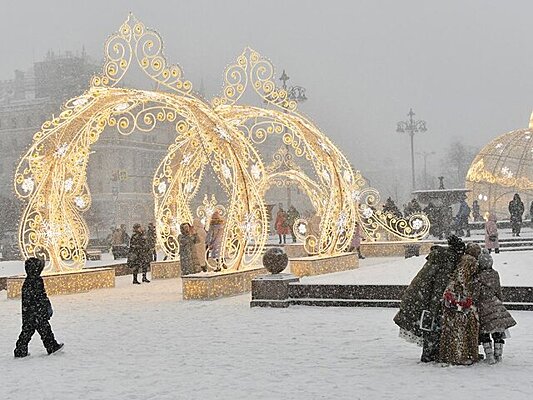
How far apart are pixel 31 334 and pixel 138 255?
921 centimetres

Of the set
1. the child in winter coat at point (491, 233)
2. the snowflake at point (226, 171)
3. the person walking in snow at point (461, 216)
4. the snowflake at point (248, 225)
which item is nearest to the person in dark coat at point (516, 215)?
the person walking in snow at point (461, 216)

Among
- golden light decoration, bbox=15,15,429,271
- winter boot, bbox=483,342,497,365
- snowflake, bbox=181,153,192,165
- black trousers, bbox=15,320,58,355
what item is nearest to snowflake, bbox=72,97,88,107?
golden light decoration, bbox=15,15,429,271

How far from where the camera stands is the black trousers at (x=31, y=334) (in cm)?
973

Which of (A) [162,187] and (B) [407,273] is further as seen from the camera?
(A) [162,187]

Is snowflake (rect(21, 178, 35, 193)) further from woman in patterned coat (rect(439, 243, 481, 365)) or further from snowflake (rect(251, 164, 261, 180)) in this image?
woman in patterned coat (rect(439, 243, 481, 365))

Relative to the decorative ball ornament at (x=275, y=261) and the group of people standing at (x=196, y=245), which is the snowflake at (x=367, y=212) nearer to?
the group of people standing at (x=196, y=245)

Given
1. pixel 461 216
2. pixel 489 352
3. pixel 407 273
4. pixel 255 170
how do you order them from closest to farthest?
1. pixel 489 352
2. pixel 407 273
3. pixel 255 170
4. pixel 461 216

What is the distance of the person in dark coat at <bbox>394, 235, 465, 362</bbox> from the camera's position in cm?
841

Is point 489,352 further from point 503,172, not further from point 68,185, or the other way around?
point 503,172

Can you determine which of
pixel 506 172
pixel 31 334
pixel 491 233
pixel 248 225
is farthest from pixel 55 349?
pixel 506 172

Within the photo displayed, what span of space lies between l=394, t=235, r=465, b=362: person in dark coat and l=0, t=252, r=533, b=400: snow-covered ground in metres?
0.28

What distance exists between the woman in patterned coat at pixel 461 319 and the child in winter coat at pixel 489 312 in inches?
3.2

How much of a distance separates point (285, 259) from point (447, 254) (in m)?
5.79

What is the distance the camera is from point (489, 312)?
8.21 meters
